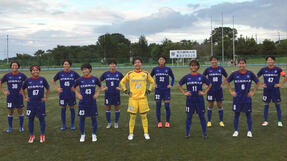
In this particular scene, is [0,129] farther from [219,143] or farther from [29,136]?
[219,143]

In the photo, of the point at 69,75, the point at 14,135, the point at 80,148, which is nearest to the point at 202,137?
the point at 80,148

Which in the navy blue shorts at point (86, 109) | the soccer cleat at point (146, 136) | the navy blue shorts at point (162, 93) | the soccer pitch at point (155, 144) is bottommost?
the soccer pitch at point (155, 144)

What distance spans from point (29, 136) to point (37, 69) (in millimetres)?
2009

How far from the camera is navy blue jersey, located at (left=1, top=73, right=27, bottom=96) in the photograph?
6.82 meters

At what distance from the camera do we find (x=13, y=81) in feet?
22.4

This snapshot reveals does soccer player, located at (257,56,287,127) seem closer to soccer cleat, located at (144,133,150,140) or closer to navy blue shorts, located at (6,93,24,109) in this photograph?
soccer cleat, located at (144,133,150,140)

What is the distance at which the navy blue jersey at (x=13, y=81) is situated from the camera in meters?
6.82

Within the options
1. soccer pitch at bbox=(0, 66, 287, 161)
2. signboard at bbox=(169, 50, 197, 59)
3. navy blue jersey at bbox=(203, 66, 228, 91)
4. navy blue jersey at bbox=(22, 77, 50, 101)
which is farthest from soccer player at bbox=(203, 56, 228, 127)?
signboard at bbox=(169, 50, 197, 59)

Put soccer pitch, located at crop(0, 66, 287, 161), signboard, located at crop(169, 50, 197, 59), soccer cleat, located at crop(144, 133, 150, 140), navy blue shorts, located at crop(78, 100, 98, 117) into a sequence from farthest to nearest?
signboard, located at crop(169, 50, 197, 59), soccer cleat, located at crop(144, 133, 150, 140), navy blue shorts, located at crop(78, 100, 98, 117), soccer pitch, located at crop(0, 66, 287, 161)

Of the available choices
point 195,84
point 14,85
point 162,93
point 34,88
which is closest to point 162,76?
point 162,93

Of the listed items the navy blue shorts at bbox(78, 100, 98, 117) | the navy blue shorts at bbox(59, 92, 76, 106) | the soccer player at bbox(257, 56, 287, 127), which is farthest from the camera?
the navy blue shorts at bbox(59, 92, 76, 106)

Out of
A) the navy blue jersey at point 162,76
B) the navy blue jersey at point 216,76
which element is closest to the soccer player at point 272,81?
the navy blue jersey at point 216,76

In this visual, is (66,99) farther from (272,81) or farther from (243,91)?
(272,81)

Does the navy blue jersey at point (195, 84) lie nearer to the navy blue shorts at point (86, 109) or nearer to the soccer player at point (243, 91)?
the soccer player at point (243, 91)
